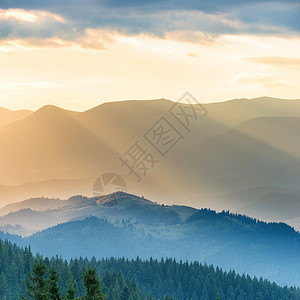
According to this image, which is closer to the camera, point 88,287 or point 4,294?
point 88,287

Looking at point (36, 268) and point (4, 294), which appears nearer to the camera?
point (36, 268)

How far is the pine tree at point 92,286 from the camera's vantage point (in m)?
76.2

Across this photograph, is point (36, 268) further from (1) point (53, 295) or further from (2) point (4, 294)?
(2) point (4, 294)

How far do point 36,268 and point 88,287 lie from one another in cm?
629

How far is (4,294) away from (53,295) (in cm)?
11058

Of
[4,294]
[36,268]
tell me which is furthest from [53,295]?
[4,294]

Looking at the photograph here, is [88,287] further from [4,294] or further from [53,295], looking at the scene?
[4,294]

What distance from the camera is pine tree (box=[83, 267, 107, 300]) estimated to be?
76250mm

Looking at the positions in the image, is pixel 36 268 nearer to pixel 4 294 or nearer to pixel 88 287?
pixel 88 287

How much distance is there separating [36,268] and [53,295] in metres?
3.51

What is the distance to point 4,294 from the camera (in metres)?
186

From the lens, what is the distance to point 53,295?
262 feet

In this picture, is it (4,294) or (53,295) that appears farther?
(4,294)

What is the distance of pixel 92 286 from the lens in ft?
252
